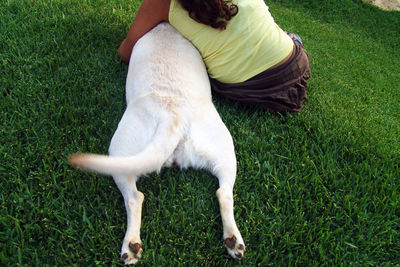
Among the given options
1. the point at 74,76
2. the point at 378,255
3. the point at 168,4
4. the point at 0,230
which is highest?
the point at 168,4

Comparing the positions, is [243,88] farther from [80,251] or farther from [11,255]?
[11,255]

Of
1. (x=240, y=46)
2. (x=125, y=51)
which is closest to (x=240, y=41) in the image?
(x=240, y=46)

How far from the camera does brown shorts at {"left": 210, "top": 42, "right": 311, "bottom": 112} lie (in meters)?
2.36

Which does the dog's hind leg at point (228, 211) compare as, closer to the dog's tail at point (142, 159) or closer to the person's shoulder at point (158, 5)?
the dog's tail at point (142, 159)

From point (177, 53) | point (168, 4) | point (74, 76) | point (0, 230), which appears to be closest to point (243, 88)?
point (177, 53)

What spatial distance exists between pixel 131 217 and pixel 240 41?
4.80ft

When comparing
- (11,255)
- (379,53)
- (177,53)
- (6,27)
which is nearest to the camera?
(11,255)

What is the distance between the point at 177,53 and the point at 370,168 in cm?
164

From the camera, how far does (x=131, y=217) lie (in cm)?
159

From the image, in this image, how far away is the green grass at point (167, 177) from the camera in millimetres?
1549

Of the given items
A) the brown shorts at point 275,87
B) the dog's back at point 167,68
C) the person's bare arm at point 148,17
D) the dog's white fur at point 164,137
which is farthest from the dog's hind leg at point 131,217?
the person's bare arm at point 148,17

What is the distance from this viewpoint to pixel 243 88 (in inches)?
94.7

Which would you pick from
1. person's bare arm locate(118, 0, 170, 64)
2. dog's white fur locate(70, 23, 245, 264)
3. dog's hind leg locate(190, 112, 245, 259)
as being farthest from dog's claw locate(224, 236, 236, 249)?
person's bare arm locate(118, 0, 170, 64)

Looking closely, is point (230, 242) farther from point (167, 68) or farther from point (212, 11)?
point (212, 11)
